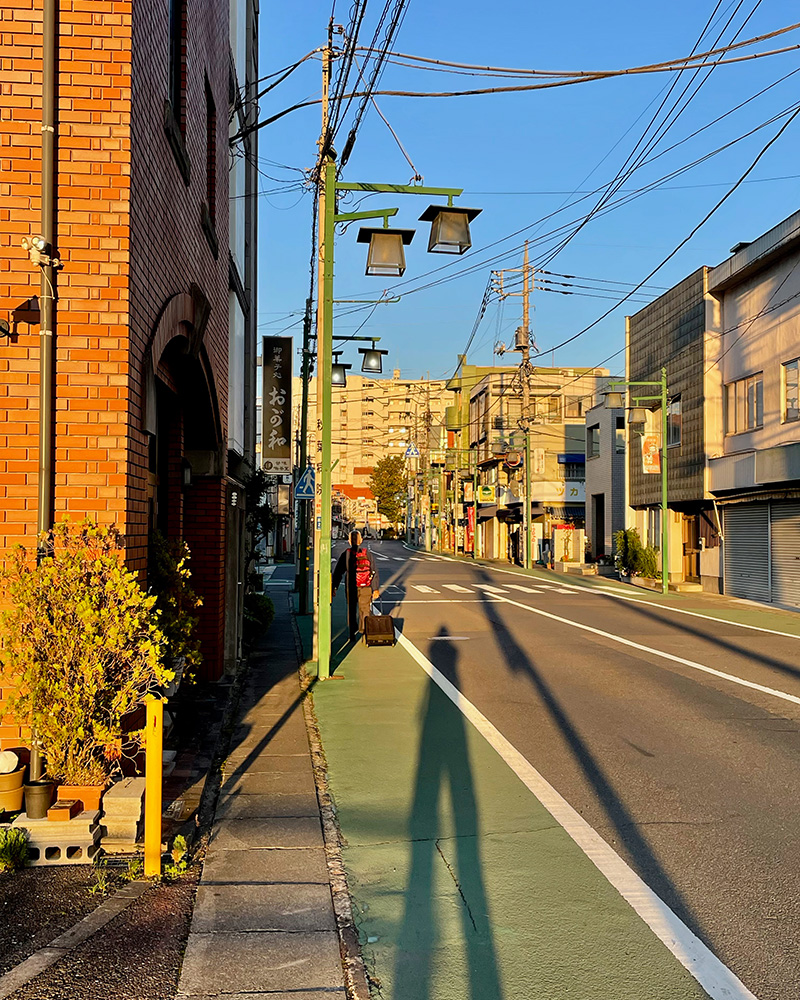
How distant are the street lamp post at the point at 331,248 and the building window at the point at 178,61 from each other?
11.4 feet

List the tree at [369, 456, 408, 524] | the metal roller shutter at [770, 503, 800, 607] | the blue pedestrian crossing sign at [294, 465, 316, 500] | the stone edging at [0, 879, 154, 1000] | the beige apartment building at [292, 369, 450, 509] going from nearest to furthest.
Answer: the stone edging at [0, 879, 154, 1000], the blue pedestrian crossing sign at [294, 465, 316, 500], the metal roller shutter at [770, 503, 800, 607], the tree at [369, 456, 408, 524], the beige apartment building at [292, 369, 450, 509]

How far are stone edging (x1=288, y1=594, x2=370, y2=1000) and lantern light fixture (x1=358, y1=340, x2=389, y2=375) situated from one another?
37.9 ft

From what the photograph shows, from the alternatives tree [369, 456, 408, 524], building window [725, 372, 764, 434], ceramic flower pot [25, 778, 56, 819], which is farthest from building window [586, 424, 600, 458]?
tree [369, 456, 408, 524]

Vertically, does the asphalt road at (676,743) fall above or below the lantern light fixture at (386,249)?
below

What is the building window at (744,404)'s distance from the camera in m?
26.0

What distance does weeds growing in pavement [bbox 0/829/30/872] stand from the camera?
514cm

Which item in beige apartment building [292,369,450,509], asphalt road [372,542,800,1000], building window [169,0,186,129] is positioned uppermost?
beige apartment building [292,369,450,509]

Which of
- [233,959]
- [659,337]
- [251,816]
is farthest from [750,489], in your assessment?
[233,959]

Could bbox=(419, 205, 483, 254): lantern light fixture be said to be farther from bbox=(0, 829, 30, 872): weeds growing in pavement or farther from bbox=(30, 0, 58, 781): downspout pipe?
bbox=(0, 829, 30, 872): weeds growing in pavement

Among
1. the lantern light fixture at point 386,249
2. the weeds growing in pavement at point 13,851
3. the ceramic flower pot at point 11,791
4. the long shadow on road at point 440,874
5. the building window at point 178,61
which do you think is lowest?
the long shadow on road at point 440,874

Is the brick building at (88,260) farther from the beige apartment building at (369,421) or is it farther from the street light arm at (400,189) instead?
the beige apartment building at (369,421)

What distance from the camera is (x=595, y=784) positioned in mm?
7430

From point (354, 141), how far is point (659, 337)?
899 inches

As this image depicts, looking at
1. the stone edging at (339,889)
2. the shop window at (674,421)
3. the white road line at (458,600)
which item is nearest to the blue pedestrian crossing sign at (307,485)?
the white road line at (458,600)
